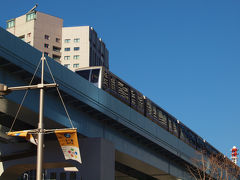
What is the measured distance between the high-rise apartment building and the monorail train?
233 feet

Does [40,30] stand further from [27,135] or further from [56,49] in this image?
[27,135]

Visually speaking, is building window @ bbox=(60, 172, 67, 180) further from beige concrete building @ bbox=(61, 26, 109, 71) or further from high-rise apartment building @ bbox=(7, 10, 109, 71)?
beige concrete building @ bbox=(61, 26, 109, 71)

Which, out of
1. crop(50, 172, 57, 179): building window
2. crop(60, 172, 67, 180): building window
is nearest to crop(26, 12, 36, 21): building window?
crop(50, 172, 57, 179): building window

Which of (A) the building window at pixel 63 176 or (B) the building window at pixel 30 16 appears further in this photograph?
(B) the building window at pixel 30 16

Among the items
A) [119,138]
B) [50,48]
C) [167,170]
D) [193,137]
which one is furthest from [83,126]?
[50,48]

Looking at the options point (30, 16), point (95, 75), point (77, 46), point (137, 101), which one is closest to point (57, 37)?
point (77, 46)

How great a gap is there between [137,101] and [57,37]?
85154 mm

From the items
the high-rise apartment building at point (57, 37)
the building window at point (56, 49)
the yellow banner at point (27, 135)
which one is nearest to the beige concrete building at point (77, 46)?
the high-rise apartment building at point (57, 37)

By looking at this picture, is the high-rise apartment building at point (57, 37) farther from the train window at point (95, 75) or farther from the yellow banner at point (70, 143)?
the yellow banner at point (70, 143)

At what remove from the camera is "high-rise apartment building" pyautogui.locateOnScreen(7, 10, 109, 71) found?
114 metres

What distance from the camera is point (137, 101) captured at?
35062 mm

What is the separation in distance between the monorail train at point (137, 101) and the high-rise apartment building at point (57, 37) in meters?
71.0

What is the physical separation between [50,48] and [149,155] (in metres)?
82.1

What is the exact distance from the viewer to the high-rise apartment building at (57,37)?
11350cm
